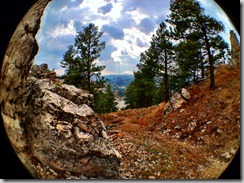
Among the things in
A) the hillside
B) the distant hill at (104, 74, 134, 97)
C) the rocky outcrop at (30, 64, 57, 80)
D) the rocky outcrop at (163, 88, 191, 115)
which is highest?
the rocky outcrop at (30, 64, 57, 80)

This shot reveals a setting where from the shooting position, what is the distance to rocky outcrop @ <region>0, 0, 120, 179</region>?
339 inches

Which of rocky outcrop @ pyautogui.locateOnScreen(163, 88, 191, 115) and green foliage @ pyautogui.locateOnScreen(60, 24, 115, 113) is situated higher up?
green foliage @ pyautogui.locateOnScreen(60, 24, 115, 113)

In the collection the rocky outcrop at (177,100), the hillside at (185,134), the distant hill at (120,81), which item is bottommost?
the hillside at (185,134)

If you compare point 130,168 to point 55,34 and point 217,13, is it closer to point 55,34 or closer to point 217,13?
point 55,34

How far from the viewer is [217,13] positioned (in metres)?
9.28

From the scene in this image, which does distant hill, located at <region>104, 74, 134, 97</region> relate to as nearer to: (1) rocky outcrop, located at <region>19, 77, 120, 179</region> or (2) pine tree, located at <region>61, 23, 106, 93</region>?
(2) pine tree, located at <region>61, 23, 106, 93</region>

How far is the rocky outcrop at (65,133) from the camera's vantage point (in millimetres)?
8594

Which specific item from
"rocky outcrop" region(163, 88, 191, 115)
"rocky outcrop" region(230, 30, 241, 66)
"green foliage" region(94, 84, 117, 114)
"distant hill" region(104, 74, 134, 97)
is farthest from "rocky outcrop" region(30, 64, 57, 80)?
"rocky outcrop" region(230, 30, 241, 66)

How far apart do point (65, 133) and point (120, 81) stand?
1.65m

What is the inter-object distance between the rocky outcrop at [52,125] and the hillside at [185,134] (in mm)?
433

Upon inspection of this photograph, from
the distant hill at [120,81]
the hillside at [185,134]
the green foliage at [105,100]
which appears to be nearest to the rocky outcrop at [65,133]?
the green foliage at [105,100]

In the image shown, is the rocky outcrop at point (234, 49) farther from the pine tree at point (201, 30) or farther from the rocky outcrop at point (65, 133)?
the rocky outcrop at point (65, 133)

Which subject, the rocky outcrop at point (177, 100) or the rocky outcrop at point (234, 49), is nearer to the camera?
the rocky outcrop at point (177, 100)

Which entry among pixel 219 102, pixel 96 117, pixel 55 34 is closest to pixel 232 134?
pixel 219 102
